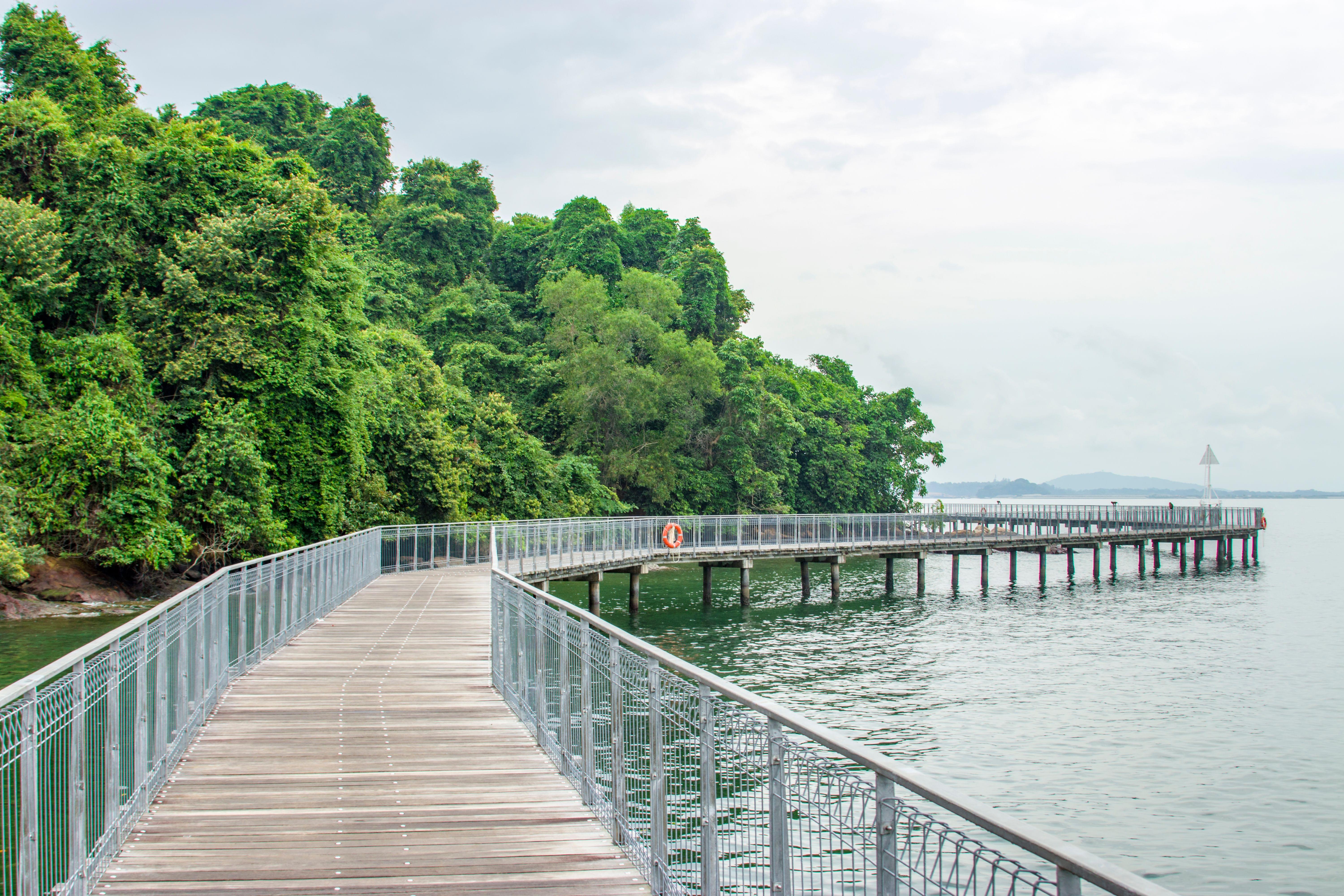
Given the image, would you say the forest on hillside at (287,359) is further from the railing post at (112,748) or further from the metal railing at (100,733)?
the railing post at (112,748)

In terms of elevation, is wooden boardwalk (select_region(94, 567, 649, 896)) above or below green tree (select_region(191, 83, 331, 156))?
below

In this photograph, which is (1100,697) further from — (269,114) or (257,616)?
(269,114)

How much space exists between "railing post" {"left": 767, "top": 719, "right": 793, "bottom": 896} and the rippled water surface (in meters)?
6.39

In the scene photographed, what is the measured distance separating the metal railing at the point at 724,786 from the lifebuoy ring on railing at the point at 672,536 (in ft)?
86.7

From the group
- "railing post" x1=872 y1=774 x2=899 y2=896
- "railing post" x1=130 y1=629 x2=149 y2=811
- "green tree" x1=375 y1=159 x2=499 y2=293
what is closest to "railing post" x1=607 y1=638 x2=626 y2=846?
"railing post" x1=130 y1=629 x2=149 y2=811

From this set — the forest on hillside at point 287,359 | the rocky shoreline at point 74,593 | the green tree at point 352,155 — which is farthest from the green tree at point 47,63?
the green tree at point 352,155

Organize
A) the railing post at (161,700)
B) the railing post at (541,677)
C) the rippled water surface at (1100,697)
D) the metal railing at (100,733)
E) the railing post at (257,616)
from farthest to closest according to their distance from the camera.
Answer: the rippled water surface at (1100,697) → the railing post at (257,616) → the railing post at (541,677) → the railing post at (161,700) → the metal railing at (100,733)

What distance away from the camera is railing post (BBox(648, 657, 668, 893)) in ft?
19.3

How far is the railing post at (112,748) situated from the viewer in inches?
248

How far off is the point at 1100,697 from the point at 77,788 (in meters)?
21.5

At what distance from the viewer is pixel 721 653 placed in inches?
1097

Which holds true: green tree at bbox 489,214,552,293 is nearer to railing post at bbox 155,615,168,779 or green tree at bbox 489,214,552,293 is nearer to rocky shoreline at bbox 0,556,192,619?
rocky shoreline at bbox 0,556,192,619

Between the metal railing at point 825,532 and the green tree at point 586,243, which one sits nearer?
the metal railing at point 825,532

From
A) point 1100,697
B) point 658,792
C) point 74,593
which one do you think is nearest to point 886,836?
point 658,792
